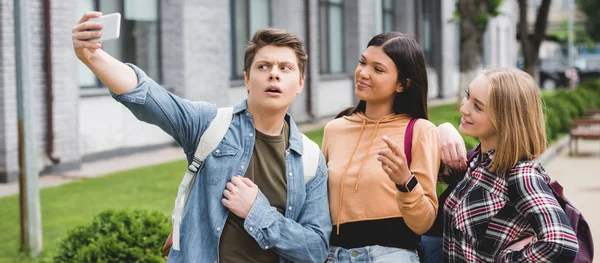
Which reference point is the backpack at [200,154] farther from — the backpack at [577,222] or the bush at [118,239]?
the bush at [118,239]

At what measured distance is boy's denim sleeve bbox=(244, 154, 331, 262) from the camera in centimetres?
288

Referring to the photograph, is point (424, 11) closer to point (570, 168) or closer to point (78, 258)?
point (570, 168)

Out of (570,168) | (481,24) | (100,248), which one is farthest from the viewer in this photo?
(481,24)

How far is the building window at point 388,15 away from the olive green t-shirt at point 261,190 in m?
25.0

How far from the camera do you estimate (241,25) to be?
18.4 metres

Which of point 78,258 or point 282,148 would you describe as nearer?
point 282,148

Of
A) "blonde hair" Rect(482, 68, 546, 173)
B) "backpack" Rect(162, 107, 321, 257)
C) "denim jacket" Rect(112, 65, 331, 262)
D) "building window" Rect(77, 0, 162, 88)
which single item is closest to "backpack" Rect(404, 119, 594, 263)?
"blonde hair" Rect(482, 68, 546, 173)

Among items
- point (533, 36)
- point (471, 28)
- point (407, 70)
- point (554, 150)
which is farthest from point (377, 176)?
point (533, 36)

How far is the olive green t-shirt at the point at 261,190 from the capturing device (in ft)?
9.62

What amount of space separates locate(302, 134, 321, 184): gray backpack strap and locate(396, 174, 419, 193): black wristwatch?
12.9 inches

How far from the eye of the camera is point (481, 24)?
18.9m

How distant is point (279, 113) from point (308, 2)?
17574mm

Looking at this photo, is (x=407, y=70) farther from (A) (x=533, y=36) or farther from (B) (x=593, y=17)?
(B) (x=593, y=17)

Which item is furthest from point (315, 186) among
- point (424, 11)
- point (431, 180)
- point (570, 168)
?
point (424, 11)
